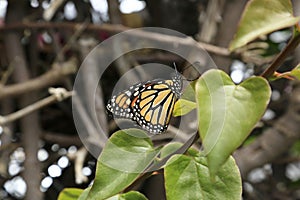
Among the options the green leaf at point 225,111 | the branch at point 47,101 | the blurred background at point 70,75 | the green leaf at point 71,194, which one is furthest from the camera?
the blurred background at point 70,75

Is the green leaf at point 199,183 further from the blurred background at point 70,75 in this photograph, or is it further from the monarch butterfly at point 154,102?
the blurred background at point 70,75

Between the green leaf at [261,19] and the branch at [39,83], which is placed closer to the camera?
the green leaf at [261,19]

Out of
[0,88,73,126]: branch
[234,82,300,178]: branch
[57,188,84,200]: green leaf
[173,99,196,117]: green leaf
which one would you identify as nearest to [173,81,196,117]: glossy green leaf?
[173,99,196,117]: green leaf

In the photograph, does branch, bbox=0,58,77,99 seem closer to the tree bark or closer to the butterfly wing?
the tree bark

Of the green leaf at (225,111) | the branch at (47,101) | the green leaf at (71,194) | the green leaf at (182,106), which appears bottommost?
the branch at (47,101)

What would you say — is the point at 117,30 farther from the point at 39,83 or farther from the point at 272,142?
the point at 272,142

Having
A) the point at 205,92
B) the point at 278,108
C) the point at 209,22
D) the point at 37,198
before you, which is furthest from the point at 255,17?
the point at 278,108

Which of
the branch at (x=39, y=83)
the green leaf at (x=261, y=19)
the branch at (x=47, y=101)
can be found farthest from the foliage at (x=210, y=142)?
the branch at (x=39, y=83)
